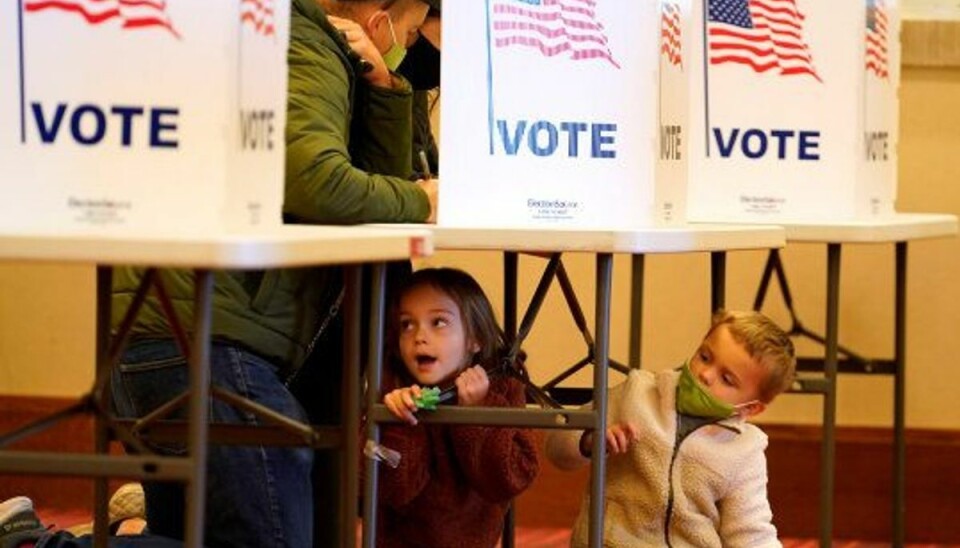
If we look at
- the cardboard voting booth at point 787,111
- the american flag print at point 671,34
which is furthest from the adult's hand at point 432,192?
the cardboard voting booth at point 787,111

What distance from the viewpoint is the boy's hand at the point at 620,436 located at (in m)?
2.92

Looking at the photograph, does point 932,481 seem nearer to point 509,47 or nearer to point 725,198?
point 725,198

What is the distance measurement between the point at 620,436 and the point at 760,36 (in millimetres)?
864

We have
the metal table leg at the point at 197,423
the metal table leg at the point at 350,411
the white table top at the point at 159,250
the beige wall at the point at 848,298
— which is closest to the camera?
Result: the white table top at the point at 159,250

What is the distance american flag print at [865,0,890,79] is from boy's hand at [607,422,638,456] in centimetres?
93

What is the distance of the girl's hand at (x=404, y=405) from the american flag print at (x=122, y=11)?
2.72ft

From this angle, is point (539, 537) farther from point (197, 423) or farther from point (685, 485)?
point (197, 423)

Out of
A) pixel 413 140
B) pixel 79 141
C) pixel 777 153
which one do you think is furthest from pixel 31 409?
pixel 79 141

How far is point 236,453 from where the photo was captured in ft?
8.69

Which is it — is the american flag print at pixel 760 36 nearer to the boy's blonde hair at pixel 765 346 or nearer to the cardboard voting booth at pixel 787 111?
the cardboard voting booth at pixel 787 111

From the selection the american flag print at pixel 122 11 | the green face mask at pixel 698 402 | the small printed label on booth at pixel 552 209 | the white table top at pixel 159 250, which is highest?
the american flag print at pixel 122 11

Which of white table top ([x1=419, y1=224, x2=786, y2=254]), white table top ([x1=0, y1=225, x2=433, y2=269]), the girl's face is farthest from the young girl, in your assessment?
white table top ([x1=0, y1=225, x2=433, y2=269])

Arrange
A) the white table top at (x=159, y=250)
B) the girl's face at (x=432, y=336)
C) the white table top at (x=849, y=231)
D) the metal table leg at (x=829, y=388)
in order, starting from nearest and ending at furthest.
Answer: the white table top at (x=159, y=250) → the girl's face at (x=432, y=336) → the white table top at (x=849, y=231) → the metal table leg at (x=829, y=388)

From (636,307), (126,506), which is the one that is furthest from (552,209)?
(636,307)
